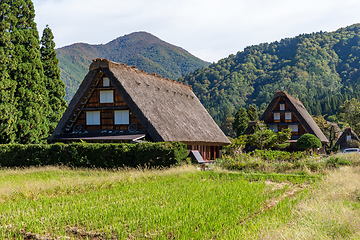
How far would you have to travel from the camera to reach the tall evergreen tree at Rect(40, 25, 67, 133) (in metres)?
35.6

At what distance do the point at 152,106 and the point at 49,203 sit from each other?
16.3 metres

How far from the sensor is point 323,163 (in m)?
20.2

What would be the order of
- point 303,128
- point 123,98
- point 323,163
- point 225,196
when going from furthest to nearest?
1. point 303,128
2. point 123,98
3. point 323,163
4. point 225,196

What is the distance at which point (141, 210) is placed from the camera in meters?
9.16

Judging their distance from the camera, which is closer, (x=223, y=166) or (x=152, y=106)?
(x=223, y=166)

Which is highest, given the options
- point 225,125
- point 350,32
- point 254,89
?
point 350,32

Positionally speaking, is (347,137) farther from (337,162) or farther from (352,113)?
(337,162)

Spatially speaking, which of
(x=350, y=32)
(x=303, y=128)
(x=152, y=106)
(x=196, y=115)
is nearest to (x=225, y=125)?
(x=303, y=128)

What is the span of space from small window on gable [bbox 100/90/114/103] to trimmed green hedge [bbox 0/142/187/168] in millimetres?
5999

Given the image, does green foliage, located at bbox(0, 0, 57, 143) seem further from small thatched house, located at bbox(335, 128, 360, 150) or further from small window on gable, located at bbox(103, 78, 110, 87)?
small thatched house, located at bbox(335, 128, 360, 150)

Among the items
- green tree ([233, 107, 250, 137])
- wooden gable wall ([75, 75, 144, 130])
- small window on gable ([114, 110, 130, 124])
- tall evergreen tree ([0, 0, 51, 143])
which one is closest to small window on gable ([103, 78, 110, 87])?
wooden gable wall ([75, 75, 144, 130])

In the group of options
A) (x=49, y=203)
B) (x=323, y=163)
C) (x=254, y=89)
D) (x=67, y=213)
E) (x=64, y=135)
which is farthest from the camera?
(x=254, y=89)

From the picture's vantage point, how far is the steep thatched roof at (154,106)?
24.9m

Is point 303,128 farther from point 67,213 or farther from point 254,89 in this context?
point 254,89
